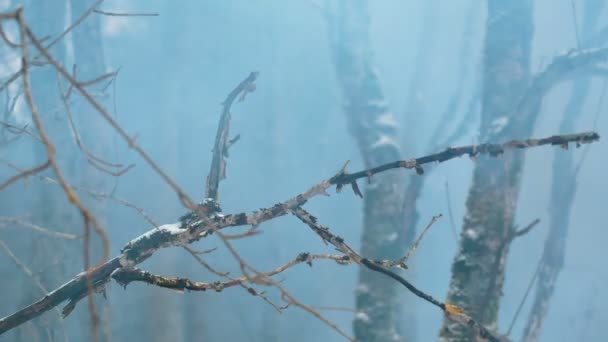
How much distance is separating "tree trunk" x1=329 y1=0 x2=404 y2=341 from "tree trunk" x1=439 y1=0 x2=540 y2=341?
3.05 feet

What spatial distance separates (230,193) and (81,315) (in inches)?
289

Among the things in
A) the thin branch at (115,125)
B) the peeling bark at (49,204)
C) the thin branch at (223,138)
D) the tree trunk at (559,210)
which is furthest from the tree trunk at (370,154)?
the thin branch at (115,125)

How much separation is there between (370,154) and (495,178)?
1810mm

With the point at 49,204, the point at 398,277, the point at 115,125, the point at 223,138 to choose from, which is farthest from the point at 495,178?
the point at 49,204

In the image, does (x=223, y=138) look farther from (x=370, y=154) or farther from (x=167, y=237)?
(x=370, y=154)

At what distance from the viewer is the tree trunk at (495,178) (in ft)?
8.85

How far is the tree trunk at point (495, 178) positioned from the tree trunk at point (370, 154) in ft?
3.05

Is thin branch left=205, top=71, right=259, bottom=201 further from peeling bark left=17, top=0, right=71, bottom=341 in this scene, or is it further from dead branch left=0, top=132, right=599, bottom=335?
peeling bark left=17, top=0, right=71, bottom=341

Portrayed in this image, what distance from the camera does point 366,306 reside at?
160 inches

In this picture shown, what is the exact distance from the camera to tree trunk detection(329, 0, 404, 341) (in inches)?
159

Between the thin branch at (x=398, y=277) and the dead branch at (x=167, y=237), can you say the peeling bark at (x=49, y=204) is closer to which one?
the dead branch at (x=167, y=237)

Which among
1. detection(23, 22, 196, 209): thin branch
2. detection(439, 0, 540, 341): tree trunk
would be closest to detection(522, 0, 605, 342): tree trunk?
detection(439, 0, 540, 341): tree trunk

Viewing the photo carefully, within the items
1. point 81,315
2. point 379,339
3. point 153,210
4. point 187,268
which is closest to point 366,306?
point 379,339

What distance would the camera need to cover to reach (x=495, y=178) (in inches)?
119
